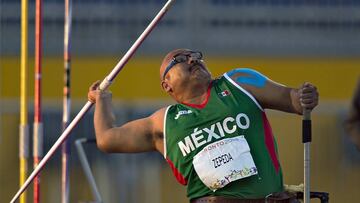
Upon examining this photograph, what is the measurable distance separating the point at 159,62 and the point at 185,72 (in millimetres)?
8539

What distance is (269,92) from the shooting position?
221 inches

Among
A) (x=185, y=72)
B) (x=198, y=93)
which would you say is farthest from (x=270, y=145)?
(x=185, y=72)

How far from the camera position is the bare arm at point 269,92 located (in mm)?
5473

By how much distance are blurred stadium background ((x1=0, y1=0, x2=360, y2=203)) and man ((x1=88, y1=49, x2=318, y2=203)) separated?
7.41 m

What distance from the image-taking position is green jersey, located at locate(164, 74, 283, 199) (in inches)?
220

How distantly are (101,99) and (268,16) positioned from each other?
9139 millimetres

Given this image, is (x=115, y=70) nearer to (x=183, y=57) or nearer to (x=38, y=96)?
(x=183, y=57)

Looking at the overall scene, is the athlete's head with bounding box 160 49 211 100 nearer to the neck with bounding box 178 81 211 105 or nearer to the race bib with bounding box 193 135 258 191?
the neck with bounding box 178 81 211 105

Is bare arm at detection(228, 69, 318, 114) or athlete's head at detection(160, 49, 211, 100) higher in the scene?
athlete's head at detection(160, 49, 211, 100)

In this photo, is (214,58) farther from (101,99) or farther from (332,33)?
(101,99)

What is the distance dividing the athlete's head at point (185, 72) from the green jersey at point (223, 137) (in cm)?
8

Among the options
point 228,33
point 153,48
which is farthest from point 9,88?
point 228,33

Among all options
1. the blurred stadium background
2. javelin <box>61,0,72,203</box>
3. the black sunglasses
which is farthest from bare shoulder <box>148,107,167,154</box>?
the blurred stadium background

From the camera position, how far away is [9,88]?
1420 cm
